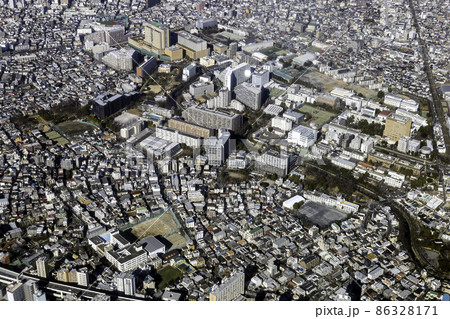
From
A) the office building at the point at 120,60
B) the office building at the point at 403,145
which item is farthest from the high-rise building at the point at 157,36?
the office building at the point at 403,145

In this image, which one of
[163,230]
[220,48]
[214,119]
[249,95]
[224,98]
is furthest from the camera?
[220,48]

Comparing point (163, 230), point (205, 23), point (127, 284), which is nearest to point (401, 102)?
point (163, 230)

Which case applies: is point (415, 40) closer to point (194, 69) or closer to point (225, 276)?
point (194, 69)

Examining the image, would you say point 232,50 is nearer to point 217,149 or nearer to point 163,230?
point 217,149

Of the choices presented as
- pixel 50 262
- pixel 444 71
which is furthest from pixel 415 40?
pixel 50 262

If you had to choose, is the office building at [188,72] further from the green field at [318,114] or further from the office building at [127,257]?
the office building at [127,257]

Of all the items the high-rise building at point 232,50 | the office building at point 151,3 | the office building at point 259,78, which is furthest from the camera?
the office building at point 151,3
